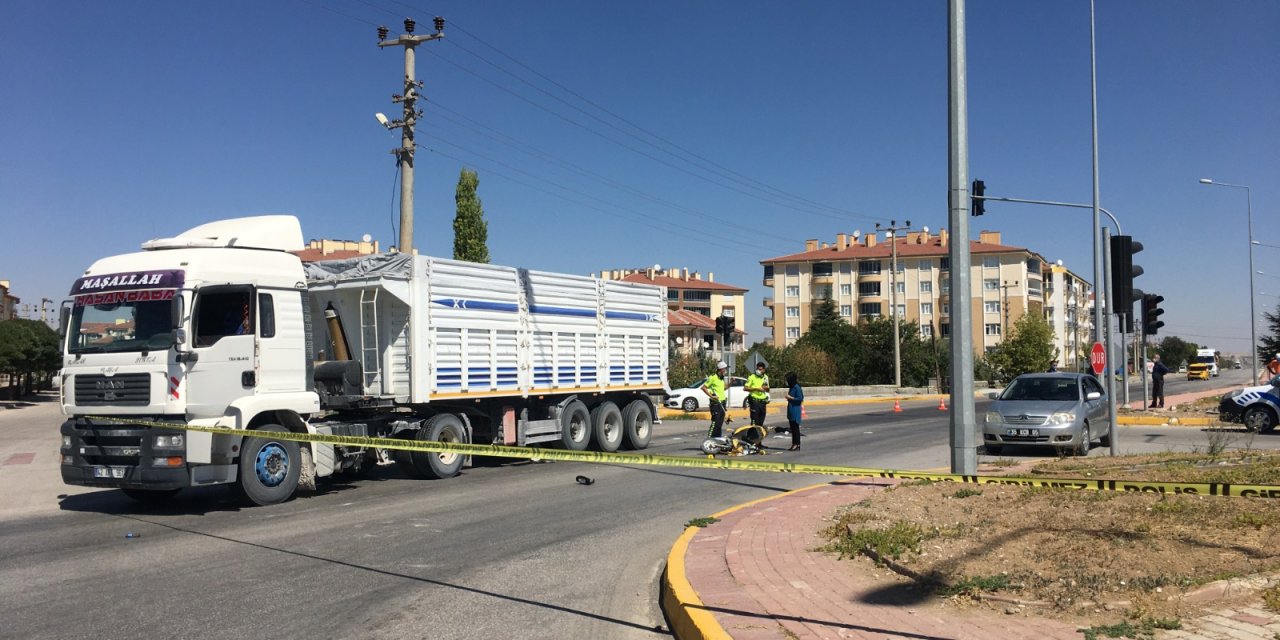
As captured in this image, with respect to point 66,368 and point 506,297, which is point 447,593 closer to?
point 66,368

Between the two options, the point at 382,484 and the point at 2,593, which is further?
the point at 382,484

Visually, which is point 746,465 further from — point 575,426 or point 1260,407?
point 1260,407

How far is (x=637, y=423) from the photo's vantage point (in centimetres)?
1831

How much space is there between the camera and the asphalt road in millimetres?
6105

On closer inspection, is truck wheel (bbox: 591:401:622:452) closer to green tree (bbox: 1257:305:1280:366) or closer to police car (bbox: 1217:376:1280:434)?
police car (bbox: 1217:376:1280:434)

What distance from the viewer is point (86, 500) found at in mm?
12266

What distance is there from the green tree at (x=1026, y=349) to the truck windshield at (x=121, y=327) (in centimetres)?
6132

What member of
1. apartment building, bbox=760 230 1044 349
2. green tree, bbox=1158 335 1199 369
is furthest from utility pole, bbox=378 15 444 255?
green tree, bbox=1158 335 1199 369

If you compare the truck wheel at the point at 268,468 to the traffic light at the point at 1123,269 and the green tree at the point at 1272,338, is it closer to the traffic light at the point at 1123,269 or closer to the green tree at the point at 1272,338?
the traffic light at the point at 1123,269

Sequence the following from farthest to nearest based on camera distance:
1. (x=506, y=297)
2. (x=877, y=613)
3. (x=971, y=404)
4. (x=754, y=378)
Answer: (x=754, y=378), (x=506, y=297), (x=971, y=404), (x=877, y=613)

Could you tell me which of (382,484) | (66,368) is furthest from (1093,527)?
(66,368)

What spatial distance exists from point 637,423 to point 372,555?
1046 cm

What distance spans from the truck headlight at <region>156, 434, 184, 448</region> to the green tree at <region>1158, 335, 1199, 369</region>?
164 m

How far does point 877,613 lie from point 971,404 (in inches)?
174
